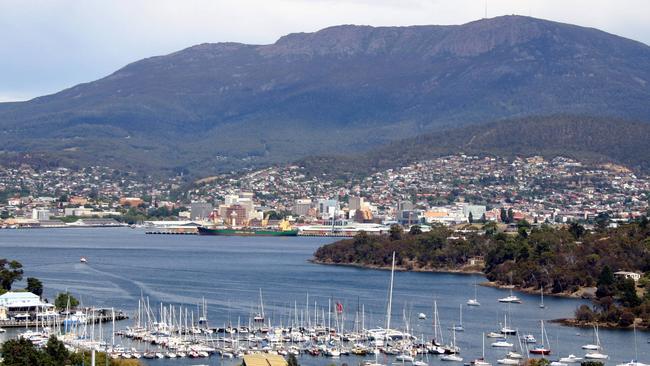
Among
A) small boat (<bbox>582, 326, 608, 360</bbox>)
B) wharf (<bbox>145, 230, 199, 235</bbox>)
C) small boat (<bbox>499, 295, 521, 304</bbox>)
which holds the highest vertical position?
wharf (<bbox>145, 230, 199, 235</bbox>)

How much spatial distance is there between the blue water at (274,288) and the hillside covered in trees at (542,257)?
2055 millimetres

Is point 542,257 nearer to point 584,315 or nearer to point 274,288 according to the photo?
point 274,288

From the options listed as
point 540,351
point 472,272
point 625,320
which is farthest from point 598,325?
point 472,272

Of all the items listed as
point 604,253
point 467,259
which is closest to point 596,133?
point 467,259

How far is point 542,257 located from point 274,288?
54.4 ft

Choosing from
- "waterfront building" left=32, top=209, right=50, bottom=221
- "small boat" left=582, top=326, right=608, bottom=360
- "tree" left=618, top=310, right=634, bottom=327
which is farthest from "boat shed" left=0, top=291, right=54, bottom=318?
"waterfront building" left=32, top=209, right=50, bottom=221

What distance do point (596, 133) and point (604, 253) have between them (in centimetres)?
12011

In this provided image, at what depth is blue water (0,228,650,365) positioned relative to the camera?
5881 centimetres

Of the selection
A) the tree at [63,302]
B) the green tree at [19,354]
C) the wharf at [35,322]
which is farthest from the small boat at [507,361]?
the tree at [63,302]

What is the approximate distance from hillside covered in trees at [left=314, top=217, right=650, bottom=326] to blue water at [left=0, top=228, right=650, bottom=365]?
2.06 m

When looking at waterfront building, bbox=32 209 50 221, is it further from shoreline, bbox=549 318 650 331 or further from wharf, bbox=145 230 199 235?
shoreline, bbox=549 318 650 331

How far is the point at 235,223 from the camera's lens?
563 ft

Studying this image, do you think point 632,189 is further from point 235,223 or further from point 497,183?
point 235,223

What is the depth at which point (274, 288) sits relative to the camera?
77.4 meters
